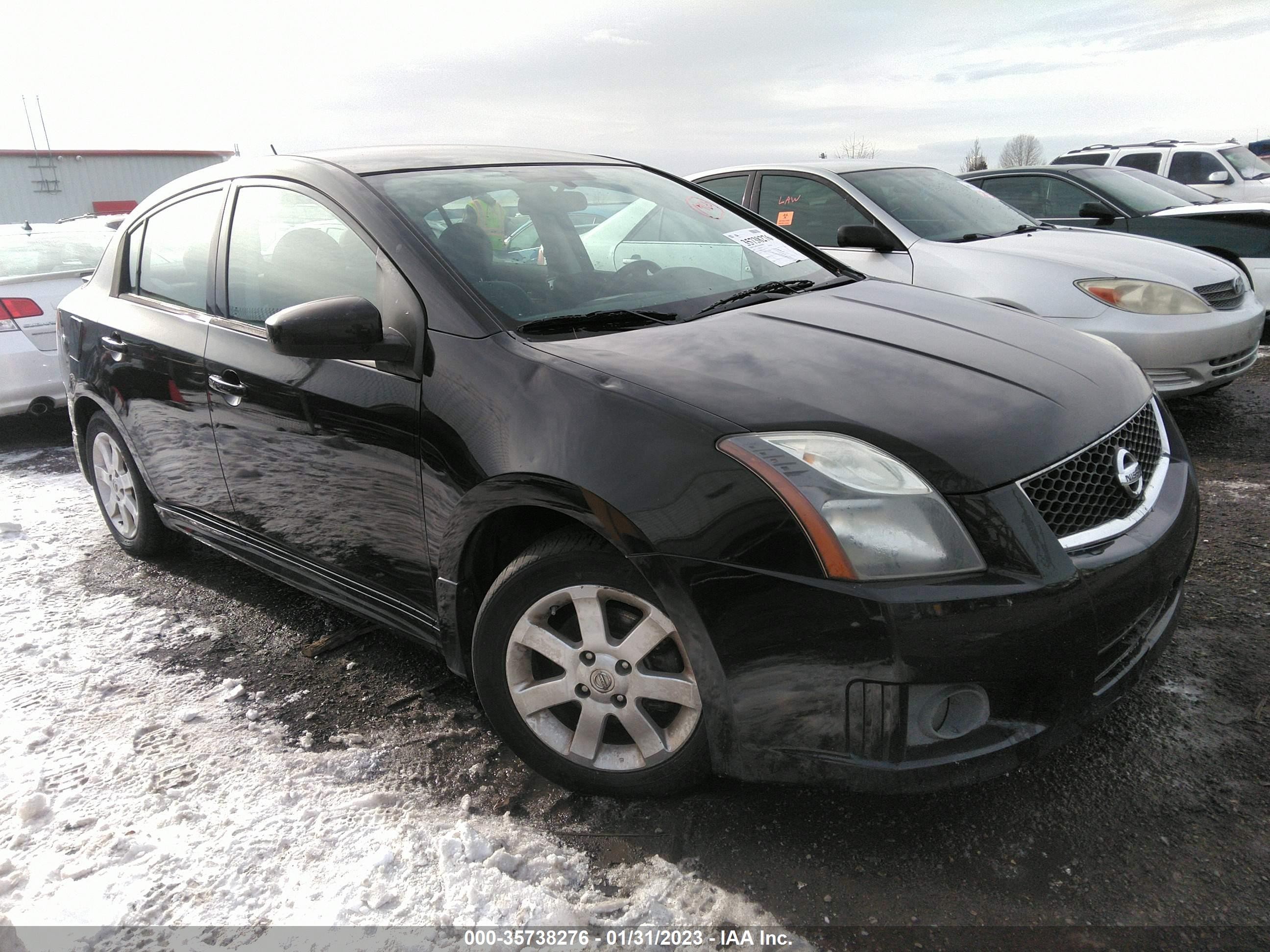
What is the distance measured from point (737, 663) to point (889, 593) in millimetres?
347

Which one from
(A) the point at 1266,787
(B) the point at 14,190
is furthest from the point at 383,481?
(B) the point at 14,190

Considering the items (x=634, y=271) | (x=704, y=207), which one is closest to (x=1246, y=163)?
(x=704, y=207)

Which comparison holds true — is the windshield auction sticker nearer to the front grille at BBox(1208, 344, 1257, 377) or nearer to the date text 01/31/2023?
the date text 01/31/2023

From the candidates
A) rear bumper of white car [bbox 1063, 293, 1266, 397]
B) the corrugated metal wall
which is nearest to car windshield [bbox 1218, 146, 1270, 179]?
rear bumper of white car [bbox 1063, 293, 1266, 397]

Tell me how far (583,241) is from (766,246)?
2.53 feet

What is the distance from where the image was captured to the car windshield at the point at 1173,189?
29.5 ft

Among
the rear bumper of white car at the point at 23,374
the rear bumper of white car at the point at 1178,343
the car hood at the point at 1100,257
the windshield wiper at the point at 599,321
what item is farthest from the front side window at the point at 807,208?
the rear bumper of white car at the point at 23,374

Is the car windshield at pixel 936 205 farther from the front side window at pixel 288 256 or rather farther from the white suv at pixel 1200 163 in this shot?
the white suv at pixel 1200 163

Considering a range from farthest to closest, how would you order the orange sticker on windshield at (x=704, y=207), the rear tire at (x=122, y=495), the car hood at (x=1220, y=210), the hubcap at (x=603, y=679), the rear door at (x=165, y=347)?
the car hood at (x=1220, y=210) → the rear tire at (x=122, y=495) → the orange sticker on windshield at (x=704, y=207) → the rear door at (x=165, y=347) → the hubcap at (x=603, y=679)

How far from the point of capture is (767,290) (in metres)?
2.96

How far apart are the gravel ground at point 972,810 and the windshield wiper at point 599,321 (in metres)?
1.17

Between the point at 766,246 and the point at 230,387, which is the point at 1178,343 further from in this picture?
the point at 230,387

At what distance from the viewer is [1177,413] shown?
5586mm

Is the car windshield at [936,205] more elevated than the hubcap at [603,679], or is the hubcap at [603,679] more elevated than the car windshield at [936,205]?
the car windshield at [936,205]
